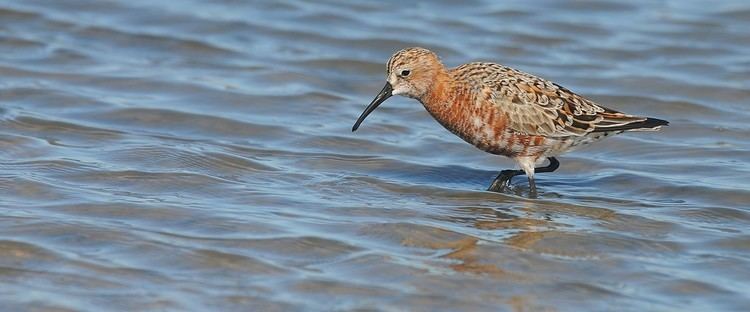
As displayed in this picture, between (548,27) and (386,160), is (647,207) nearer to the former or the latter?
(386,160)

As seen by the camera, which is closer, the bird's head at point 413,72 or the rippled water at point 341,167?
the rippled water at point 341,167

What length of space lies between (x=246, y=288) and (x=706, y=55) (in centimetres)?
817

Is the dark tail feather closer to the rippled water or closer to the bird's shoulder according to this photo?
the bird's shoulder

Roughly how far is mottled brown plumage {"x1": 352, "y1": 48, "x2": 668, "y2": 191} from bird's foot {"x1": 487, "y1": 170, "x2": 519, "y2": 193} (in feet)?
0.04

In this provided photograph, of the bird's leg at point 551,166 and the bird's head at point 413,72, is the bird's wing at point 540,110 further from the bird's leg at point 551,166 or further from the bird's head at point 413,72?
the bird's leg at point 551,166

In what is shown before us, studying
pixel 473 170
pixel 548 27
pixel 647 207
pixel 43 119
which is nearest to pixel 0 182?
pixel 43 119

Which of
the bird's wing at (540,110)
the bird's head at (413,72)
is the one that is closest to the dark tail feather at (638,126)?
the bird's wing at (540,110)

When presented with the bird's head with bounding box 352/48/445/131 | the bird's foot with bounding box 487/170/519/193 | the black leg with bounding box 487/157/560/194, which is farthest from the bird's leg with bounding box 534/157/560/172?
the bird's head with bounding box 352/48/445/131

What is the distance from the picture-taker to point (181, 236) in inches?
320

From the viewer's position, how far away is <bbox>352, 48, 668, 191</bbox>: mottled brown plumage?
387 inches

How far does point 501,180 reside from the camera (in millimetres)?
10008

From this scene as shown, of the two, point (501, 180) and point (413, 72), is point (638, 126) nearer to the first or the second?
point (501, 180)

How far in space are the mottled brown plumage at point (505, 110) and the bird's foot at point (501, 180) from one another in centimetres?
1

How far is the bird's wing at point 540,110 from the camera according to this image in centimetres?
984
